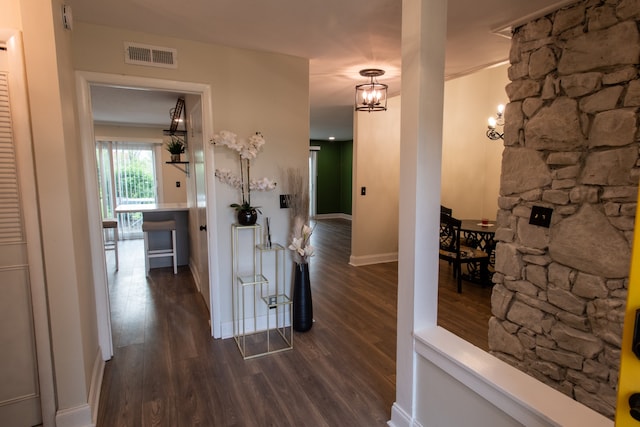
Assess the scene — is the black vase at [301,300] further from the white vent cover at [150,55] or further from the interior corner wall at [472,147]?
the interior corner wall at [472,147]

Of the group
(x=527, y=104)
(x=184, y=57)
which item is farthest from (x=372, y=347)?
(x=184, y=57)

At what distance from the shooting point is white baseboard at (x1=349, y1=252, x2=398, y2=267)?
18.0 feet

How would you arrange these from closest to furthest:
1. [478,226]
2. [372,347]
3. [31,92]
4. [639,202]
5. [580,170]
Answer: [639,202]
[31,92]
[580,170]
[372,347]
[478,226]

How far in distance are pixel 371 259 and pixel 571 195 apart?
12.2 ft

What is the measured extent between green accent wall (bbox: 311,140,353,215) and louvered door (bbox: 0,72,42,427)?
30.4ft

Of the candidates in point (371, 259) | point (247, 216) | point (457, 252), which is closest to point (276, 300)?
point (247, 216)

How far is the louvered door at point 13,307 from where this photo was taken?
1.78 metres

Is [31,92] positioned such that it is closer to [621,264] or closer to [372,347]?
[372,347]

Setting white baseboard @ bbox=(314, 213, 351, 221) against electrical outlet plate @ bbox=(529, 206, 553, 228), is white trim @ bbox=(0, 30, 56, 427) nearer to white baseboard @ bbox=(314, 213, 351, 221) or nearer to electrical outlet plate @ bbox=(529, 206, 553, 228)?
electrical outlet plate @ bbox=(529, 206, 553, 228)

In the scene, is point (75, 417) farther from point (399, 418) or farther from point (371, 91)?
point (371, 91)

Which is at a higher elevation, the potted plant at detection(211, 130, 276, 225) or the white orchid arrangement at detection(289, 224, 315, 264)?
the potted plant at detection(211, 130, 276, 225)

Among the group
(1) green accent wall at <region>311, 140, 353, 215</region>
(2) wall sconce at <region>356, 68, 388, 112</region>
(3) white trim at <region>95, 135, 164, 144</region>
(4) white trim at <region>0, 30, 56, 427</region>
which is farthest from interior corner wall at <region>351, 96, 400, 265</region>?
(1) green accent wall at <region>311, 140, 353, 215</region>

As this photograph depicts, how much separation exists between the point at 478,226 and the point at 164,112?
4996 mm

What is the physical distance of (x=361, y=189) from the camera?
5414 mm
